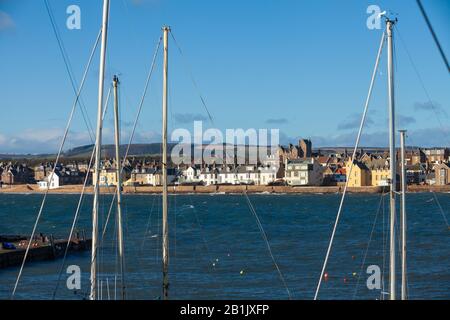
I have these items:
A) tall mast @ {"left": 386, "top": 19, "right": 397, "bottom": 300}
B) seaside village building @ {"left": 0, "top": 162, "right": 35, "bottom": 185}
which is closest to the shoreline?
seaside village building @ {"left": 0, "top": 162, "right": 35, "bottom": 185}

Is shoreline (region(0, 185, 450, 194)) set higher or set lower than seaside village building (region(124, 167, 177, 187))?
lower

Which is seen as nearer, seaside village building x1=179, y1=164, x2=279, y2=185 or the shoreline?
the shoreline

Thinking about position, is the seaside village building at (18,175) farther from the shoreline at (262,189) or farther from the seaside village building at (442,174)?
the seaside village building at (442,174)

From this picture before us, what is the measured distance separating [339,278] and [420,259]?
23.5ft

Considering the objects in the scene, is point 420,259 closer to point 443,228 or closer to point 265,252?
point 265,252

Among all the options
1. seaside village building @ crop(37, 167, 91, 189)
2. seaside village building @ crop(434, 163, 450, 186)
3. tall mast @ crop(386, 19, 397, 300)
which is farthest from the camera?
seaside village building @ crop(37, 167, 91, 189)

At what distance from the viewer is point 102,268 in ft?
93.8

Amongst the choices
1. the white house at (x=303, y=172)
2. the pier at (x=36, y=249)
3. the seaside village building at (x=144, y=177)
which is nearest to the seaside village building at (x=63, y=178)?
the seaside village building at (x=144, y=177)

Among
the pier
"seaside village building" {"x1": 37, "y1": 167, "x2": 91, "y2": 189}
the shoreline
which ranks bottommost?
the pier

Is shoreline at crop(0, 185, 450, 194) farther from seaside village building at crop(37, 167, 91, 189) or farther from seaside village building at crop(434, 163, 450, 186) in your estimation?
seaside village building at crop(37, 167, 91, 189)

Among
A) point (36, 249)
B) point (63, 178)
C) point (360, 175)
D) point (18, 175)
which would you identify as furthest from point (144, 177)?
point (36, 249)

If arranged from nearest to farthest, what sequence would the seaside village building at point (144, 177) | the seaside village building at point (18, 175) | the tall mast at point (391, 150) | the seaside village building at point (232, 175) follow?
the tall mast at point (391, 150)
the seaside village building at point (232, 175)
the seaside village building at point (144, 177)
the seaside village building at point (18, 175)
